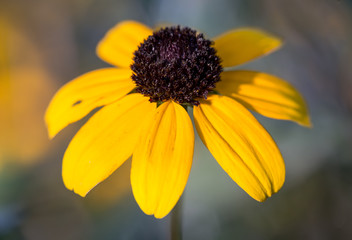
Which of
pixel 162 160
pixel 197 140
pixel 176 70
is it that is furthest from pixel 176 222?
pixel 197 140

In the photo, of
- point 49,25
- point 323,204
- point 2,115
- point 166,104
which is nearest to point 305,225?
point 323,204

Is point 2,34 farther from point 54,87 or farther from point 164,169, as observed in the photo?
point 164,169

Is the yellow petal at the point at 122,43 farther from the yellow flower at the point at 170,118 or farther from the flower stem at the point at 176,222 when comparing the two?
the flower stem at the point at 176,222

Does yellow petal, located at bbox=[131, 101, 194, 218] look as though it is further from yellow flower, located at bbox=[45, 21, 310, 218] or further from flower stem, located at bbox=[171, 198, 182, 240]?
flower stem, located at bbox=[171, 198, 182, 240]

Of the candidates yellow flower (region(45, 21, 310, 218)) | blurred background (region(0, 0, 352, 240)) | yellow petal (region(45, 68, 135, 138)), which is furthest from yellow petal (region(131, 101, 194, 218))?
blurred background (region(0, 0, 352, 240))

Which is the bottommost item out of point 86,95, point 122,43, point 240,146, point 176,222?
point 176,222

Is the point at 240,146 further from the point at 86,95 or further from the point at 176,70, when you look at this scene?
the point at 86,95

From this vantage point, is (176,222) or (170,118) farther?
(176,222)

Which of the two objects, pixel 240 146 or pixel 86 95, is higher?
pixel 86 95
